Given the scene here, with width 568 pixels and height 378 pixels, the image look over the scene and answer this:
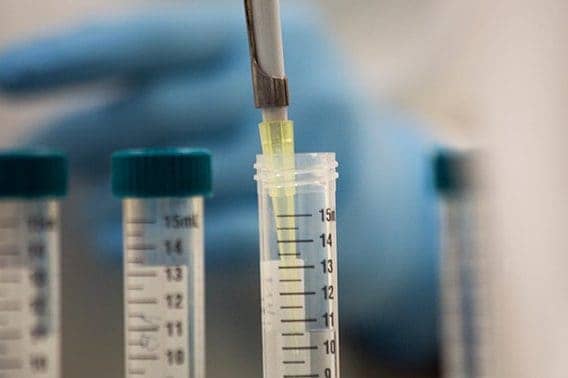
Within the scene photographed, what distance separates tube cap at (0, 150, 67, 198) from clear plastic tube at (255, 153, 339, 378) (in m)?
0.20

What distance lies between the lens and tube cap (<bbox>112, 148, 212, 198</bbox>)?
0.69m

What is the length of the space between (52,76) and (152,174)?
0.99 feet

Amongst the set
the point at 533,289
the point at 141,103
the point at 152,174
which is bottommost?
the point at 533,289

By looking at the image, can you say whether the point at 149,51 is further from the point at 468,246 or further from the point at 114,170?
the point at 468,246

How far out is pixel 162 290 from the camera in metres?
0.69

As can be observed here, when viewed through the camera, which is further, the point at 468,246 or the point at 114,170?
the point at 468,246

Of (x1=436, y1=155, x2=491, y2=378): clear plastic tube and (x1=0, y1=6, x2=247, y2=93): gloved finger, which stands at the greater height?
(x1=0, y1=6, x2=247, y2=93): gloved finger

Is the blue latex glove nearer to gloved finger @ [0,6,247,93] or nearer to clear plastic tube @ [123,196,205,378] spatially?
gloved finger @ [0,6,247,93]

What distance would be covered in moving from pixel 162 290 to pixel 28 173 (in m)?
0.16

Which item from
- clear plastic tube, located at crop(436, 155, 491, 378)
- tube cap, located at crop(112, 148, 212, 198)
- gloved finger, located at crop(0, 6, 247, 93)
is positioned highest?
gloved finger, located at crop(0, 6, 247, 93)

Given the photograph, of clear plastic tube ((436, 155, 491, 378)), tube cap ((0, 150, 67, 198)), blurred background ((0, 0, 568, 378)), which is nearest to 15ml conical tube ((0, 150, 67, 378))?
tube cap ((0, 150, 67, 198))

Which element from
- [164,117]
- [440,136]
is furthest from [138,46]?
[440,136]

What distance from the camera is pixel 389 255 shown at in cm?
93

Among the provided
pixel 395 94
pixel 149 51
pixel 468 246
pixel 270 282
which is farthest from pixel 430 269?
pixel 149 51
